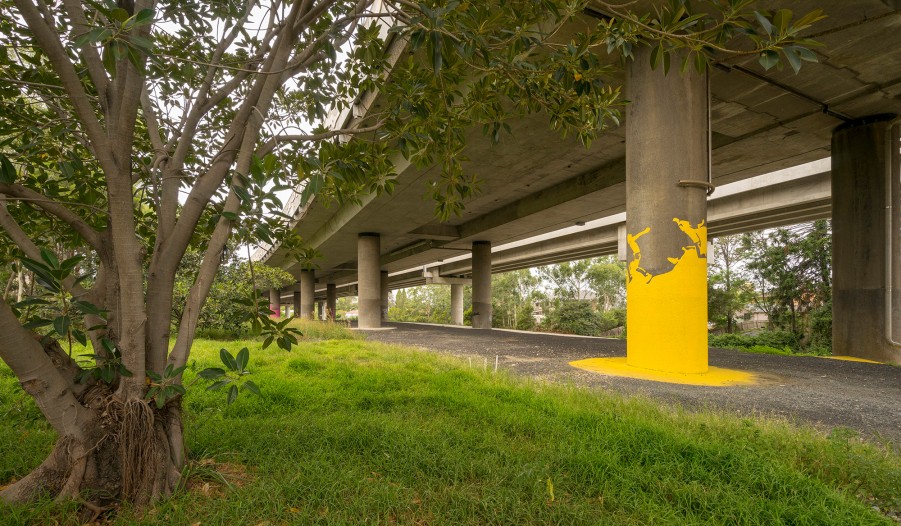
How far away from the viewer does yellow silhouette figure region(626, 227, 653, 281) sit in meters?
6.41

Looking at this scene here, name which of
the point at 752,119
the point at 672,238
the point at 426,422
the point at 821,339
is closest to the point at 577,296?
the point at 821,339

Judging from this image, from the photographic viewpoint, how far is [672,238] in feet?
20.3

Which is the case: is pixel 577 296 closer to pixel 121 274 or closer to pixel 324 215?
pixel 324 215

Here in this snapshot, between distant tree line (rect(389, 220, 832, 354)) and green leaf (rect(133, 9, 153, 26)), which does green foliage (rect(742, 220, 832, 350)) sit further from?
green leaf (rect(133, 9, 153, 26))

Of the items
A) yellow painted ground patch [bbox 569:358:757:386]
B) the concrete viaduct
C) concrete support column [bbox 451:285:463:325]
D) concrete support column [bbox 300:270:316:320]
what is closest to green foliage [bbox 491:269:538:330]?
concrete support column [bbox 451:285:463:325]

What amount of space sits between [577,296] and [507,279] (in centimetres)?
800

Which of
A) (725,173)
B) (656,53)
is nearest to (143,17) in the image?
(656,53)

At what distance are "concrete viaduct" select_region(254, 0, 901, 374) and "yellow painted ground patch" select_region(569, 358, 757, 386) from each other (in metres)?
0.13

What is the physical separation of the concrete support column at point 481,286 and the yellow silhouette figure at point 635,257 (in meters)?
17.9

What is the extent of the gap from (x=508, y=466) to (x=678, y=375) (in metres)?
4.18

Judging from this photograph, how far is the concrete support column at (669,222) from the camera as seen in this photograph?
20.0 ft

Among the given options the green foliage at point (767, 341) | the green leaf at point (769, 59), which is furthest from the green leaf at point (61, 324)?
the green foliage at point (767, 341)

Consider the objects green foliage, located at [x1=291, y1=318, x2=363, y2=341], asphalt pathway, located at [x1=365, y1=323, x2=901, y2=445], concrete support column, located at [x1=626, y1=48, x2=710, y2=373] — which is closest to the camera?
asphalt pathway, located at [x1=365, y1=323, x2=901, y2=445]

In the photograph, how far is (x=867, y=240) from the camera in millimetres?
9148
